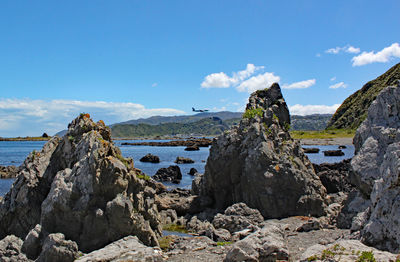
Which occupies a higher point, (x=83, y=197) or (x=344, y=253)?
(x=83, y=197)

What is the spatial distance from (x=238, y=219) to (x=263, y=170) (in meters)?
4.92

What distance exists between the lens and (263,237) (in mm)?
15422

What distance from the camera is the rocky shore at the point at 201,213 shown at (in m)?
11.9

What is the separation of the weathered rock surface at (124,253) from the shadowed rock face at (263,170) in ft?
38.5

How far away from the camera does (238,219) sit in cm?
2272

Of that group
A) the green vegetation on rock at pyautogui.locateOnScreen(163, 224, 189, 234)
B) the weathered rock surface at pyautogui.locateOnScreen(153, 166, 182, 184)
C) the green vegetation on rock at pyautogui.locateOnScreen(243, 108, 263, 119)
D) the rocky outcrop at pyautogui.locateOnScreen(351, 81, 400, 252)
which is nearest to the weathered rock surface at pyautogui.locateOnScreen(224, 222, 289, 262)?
the rocky outcrop at pyautogui.locateOnScreen(351, 81, 400, 252)

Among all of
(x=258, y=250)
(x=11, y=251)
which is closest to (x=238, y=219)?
(x=258, y=250)

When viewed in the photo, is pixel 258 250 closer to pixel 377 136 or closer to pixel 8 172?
pixel 377 136

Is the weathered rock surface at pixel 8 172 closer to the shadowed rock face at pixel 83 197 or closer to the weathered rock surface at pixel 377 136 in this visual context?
the shadowed rock face at pixel 83 197

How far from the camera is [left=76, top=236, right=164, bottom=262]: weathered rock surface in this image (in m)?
14.5

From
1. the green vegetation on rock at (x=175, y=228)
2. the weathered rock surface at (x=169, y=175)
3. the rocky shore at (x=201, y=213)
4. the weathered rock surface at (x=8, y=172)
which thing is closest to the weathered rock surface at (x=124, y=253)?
the rocky shore at (x=201, y=213)

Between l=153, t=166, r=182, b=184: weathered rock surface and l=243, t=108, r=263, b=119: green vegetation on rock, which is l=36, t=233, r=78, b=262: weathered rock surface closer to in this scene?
l=243, t=108, r=263, b=119: green vegetation on rock

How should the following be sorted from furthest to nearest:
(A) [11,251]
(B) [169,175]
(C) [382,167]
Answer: (B) [169,175] < (A) [11,251] < (C) [382,167]

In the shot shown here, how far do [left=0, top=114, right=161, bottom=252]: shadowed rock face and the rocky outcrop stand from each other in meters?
10.8
